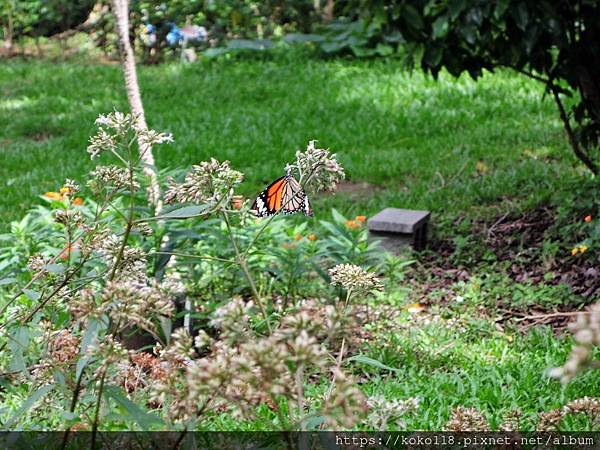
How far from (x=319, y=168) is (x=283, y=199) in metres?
0.31

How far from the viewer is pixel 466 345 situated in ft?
14.1

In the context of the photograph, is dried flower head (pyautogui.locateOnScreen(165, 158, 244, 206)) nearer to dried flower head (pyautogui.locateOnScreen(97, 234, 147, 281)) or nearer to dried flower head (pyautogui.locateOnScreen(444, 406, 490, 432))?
dried flower head (pyautogui.locateOnScreen(97, 234, 147, 281))

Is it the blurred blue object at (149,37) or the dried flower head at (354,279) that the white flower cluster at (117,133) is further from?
the blurred blue object at (149,37)

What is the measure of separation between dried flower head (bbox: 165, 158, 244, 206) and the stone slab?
3.66 m

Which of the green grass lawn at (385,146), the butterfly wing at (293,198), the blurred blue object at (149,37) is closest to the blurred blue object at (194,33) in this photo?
the blurred blue object at (149,37)

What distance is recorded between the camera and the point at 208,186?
1.78 m

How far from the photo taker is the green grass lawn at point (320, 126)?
274 inches

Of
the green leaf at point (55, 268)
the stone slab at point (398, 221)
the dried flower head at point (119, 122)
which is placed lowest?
the stone slab at point (398, 221)

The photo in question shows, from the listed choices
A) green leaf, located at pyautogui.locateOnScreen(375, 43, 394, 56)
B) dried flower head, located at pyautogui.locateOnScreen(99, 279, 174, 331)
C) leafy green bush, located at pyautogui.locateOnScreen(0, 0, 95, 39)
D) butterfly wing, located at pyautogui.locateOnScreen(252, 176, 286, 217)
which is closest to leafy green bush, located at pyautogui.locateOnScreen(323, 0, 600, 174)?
butterfly wing, located at pyautogui.locateOnScreen(252, 176, 286, 217)

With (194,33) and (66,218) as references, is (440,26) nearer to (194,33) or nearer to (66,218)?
(66,218)

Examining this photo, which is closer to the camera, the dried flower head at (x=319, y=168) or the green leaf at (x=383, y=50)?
the dried flower head at (x=319, y=168)

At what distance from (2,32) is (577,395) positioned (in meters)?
12.6

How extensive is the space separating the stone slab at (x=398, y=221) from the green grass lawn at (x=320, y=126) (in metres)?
0.74

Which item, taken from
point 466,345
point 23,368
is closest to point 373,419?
point 23,368
